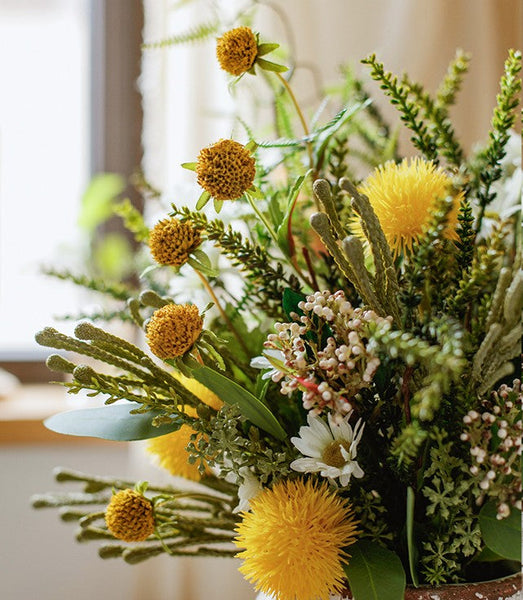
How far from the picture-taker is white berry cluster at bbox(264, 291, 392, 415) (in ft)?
1.14

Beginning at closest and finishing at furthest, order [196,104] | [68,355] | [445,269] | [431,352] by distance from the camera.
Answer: [431,352], [445,269], [196,104], [68,355]

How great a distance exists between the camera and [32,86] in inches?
57.1

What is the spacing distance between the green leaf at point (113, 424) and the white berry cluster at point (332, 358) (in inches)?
3.5

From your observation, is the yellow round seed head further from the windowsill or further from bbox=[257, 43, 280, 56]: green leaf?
the windowsill

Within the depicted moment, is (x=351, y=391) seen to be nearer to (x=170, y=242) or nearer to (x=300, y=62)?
(x=170, y=242)

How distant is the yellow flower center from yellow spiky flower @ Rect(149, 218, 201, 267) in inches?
5.5

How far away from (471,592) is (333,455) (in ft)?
0.35

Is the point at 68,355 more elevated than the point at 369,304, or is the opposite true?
the point at 68,355

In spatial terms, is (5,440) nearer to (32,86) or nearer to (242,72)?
(32,86)

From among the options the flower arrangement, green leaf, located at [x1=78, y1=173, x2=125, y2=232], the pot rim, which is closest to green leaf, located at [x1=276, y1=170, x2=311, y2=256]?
the flower arrangement

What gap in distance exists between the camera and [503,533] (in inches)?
14.3

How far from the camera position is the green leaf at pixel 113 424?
409 mm

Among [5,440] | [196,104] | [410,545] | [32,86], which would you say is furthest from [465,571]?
[32,86]

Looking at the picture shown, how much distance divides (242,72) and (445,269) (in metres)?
0.17
